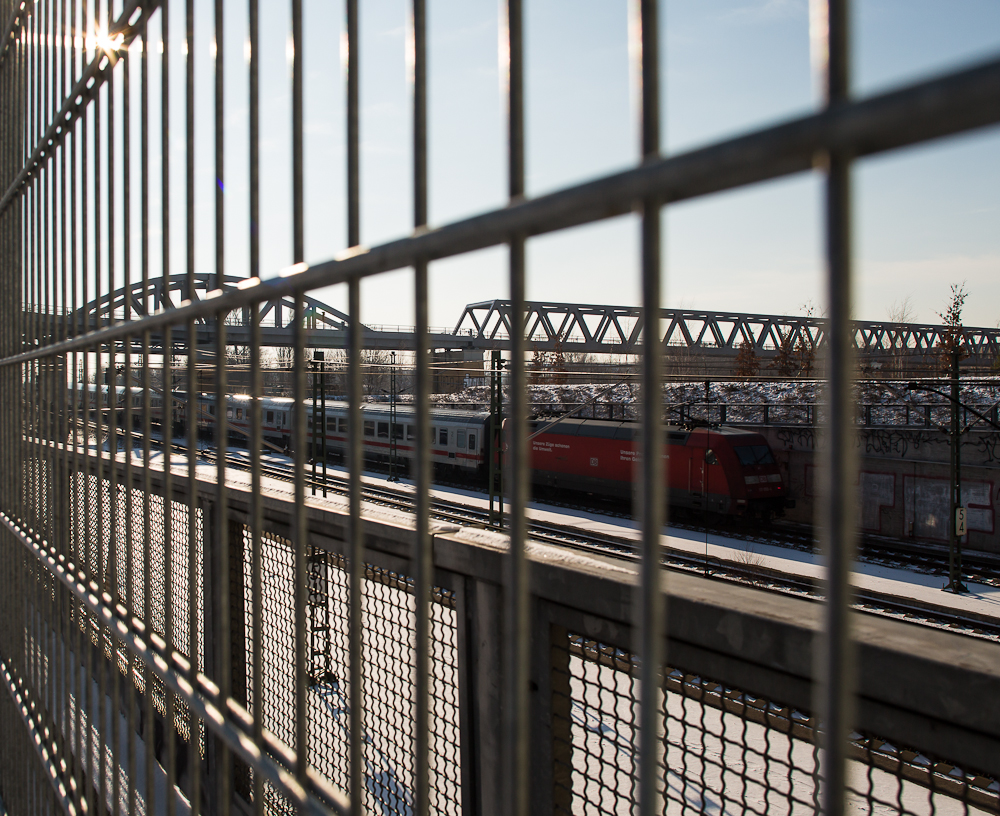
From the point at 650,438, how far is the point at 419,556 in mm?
462

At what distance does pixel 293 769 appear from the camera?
51.7 inches

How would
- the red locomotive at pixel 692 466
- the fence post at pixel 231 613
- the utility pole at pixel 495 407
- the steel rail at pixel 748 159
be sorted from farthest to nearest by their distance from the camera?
the red locomotive at pixel 692 466 → the utility pole at pixel 495 407 → the fence post at pixel 231 613 → the steel rail at pixel 748 159

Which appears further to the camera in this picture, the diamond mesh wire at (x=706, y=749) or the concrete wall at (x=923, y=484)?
the concrete wall at (x=923, y=484)

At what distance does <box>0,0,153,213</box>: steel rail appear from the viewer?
2.04 metres

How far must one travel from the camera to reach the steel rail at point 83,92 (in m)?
2.04

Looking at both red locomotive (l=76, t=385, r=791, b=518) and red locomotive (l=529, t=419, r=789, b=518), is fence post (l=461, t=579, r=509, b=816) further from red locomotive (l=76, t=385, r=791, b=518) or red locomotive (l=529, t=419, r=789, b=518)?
red locomotive (l=529, t=419, r=789, b=518)

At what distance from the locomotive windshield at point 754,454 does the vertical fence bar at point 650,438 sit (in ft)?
54.9

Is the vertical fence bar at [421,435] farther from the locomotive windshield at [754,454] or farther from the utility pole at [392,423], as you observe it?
the locomotive windshield at [754,454]

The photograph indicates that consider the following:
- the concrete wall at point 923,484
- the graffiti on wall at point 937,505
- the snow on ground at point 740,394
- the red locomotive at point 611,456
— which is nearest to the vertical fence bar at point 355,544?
the red locomotive at point 611,456

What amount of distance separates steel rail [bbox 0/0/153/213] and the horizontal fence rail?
0.04 ft

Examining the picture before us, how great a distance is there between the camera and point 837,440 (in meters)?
0.53

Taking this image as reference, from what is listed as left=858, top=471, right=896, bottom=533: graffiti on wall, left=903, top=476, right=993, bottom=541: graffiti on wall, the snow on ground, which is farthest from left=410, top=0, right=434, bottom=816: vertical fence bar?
left=858, top=471, right=896, bottom=533: graffiti on wall

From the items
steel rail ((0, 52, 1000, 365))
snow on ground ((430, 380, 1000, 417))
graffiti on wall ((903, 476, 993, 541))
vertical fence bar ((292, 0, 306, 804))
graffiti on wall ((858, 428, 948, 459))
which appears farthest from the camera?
snow on ground ((430, 380, 1000, 417))

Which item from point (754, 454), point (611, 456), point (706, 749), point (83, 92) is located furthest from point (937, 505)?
point (83, 92)
